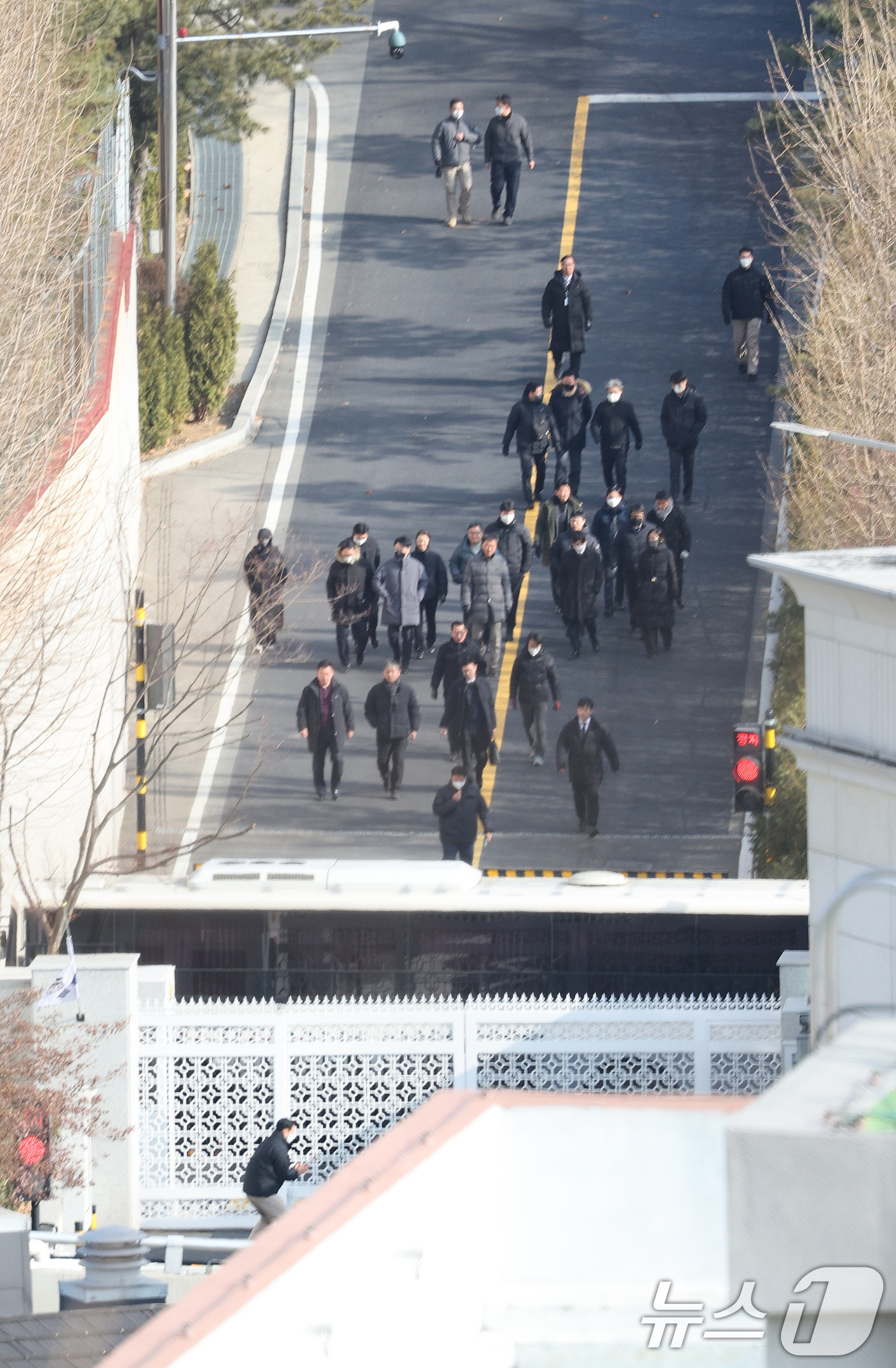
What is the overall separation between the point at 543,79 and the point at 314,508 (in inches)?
514

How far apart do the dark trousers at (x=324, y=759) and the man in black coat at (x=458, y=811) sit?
6.81 feet

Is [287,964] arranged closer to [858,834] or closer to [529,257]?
[858,834]

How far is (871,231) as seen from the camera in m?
24.8

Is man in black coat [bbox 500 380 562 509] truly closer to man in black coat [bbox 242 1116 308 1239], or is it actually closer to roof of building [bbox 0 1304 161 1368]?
man in black coat [bbox 242 1116 308 1239]

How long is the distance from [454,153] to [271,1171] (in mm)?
20003

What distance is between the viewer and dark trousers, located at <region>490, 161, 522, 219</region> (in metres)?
33.5

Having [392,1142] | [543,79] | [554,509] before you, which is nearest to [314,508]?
[554,509]

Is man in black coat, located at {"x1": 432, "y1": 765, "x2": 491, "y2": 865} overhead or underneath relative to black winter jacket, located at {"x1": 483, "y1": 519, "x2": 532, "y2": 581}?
underneath

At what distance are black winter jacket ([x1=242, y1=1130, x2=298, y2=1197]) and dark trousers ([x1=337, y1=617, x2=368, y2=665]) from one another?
30.8ft

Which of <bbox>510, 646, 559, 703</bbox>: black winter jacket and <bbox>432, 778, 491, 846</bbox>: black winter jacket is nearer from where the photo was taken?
<bbox>432, 778, 491, 846</bbox>: black winter jacket

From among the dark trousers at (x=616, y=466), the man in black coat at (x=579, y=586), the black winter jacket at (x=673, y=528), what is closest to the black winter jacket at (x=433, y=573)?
the man in black coat at (x=579, y=586)

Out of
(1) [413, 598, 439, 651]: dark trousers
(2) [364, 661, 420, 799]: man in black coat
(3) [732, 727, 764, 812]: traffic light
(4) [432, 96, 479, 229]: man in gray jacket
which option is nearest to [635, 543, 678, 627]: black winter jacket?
(1) [413, 598, 439, 651]: dark trousers

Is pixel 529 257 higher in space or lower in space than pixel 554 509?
higher

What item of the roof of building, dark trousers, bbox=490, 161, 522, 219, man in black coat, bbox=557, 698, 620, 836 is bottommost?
the roof of building
